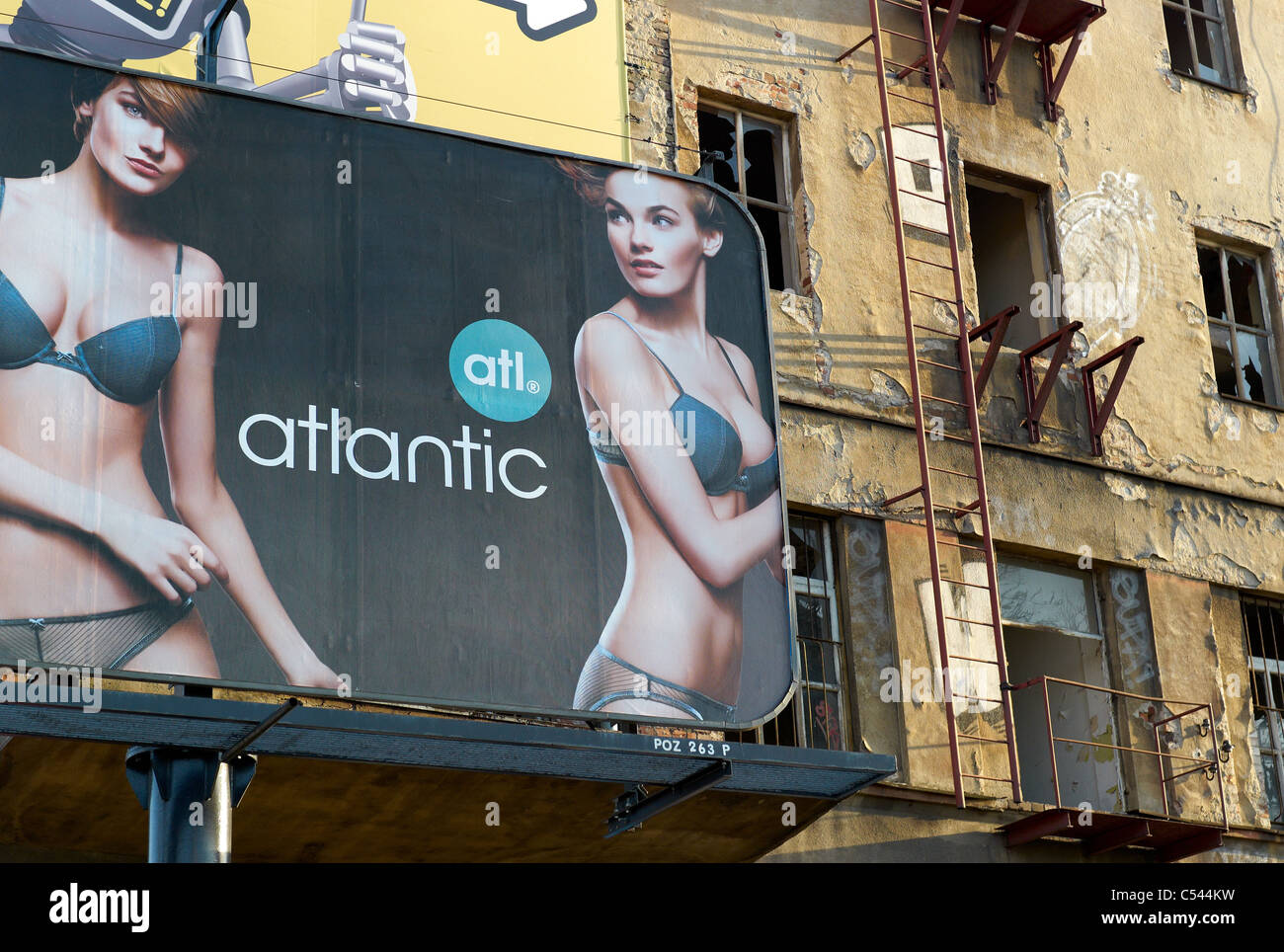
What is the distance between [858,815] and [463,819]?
3.18m

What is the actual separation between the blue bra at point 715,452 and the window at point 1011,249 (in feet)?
17.5

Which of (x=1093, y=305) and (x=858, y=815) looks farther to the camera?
(x=1093, y=305)

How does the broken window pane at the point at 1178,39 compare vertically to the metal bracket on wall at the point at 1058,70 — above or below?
above

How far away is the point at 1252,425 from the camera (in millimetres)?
15977

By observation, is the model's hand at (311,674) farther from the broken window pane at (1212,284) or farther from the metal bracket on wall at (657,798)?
the broken window pane at (1212,284)

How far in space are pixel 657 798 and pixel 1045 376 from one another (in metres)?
6.33

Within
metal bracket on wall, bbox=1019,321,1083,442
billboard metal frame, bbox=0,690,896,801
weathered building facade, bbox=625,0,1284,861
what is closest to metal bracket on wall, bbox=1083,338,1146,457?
weathered building facade, bbox=625,0,1284,861

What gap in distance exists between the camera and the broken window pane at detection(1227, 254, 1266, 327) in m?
16.6

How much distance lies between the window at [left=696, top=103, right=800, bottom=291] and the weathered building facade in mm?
24

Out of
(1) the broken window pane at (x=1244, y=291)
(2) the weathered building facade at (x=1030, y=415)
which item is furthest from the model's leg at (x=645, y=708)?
(1) the broken window pane at (x=1244, y=291)

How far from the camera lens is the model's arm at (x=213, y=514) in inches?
360

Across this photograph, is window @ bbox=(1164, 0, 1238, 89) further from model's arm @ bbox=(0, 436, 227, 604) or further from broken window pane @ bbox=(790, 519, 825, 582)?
model's arm @ bbox=(0, 436, 227, 604)
